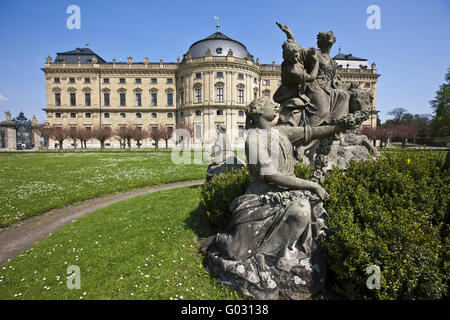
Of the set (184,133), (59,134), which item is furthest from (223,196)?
(59,134)

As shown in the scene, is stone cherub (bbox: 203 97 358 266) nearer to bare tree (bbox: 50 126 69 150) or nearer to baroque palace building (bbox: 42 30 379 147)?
baroque palace building (bbox: 42 30 379 147)

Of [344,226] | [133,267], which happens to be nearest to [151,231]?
[133,267]

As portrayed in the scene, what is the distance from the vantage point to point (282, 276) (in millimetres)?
2975

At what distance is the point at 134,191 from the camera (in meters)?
10.1

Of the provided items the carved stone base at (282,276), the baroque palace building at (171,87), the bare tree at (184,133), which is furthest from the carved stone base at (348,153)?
the bare tree at (184,133)

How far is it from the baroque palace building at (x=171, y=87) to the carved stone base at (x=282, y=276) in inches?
1701

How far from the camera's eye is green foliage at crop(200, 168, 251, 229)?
503cm

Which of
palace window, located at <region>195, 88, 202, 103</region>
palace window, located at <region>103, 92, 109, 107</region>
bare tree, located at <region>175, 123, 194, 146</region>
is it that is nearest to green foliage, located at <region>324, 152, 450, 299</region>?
bare tree, located at <region>175, 123, 194, 146</region>

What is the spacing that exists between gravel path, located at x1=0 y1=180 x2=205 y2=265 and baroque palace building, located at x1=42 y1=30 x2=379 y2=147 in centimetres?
3902

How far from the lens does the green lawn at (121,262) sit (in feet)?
11.2

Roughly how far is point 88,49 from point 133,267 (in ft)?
231

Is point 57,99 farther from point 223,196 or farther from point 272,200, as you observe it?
point 272,200
